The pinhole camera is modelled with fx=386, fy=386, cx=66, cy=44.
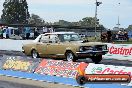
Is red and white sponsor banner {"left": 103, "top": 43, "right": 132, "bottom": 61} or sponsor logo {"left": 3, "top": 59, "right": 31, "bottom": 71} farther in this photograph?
red and white sponsor banner {"left": 103, "top": 43, "right": 132, "bottom": 61}

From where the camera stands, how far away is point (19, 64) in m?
16.0

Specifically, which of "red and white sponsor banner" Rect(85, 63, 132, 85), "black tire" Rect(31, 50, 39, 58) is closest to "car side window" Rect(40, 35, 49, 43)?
"black tire" Rect(31, 50, 39, 58)

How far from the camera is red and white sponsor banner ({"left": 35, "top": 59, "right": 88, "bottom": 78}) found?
42.2 ft

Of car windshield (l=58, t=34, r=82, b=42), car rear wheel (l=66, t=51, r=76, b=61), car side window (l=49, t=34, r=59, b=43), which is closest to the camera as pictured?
car rear wheel (l=66, t=51, r=76, b=61)

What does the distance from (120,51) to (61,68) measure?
11267mm

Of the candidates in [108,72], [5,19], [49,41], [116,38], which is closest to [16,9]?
[5,19]

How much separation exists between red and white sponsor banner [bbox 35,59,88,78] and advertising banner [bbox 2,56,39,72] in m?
0.42

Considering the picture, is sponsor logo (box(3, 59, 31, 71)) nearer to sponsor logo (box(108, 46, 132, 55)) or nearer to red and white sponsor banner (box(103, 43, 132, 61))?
red and white sponsor banner (box(103, 43, 132, 61))

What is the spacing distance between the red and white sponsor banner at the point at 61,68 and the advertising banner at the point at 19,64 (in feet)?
1.37

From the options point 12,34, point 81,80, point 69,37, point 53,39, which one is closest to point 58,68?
point 81,80

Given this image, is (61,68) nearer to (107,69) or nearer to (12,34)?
(107,69)

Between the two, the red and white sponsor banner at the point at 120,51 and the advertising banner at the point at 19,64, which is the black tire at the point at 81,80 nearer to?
the advertising banner at the point at 19,64

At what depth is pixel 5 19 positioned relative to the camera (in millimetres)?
136375

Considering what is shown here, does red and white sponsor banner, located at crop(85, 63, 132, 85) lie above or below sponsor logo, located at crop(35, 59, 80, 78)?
above
